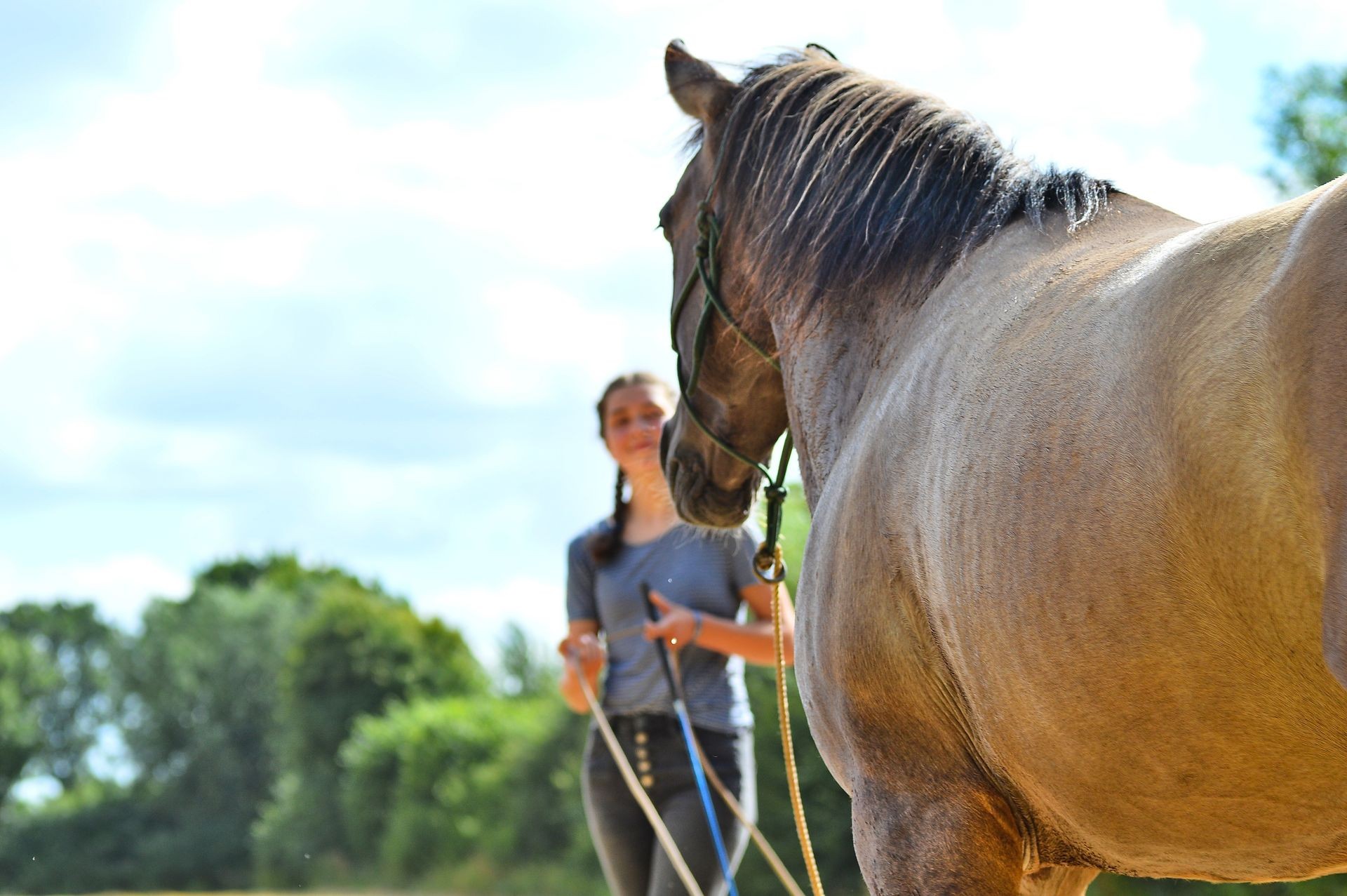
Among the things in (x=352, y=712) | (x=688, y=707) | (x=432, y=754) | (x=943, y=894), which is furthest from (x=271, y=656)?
(x=943, y=894)

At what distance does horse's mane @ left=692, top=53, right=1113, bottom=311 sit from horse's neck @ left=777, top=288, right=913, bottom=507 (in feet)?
0.19

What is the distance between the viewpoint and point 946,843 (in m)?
2.14

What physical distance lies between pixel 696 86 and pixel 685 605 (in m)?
1.72

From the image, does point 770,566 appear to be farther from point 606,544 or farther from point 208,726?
point 208,726

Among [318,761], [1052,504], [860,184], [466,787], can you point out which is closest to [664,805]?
[860,184]

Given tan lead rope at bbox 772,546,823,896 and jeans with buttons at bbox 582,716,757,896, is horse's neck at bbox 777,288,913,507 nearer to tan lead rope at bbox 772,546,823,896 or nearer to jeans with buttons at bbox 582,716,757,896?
tan lead rope at bbox 772,546,823,896

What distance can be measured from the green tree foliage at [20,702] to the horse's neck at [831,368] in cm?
3561

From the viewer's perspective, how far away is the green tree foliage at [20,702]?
35.2 meters

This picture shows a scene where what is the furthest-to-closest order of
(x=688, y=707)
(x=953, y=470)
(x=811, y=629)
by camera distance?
1. (x=688, y=707)
2. (x=811, y=629)
3. (x=953, y=470)

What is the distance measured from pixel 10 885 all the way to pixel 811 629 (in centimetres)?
3129

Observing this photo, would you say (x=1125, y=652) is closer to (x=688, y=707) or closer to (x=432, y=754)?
(x=688, y=707)

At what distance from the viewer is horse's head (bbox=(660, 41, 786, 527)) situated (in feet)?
10.3

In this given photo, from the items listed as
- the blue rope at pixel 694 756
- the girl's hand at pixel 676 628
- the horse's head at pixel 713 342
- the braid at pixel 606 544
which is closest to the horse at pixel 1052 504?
the horse's head at pixel 713 342

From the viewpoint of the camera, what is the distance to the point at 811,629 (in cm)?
234
